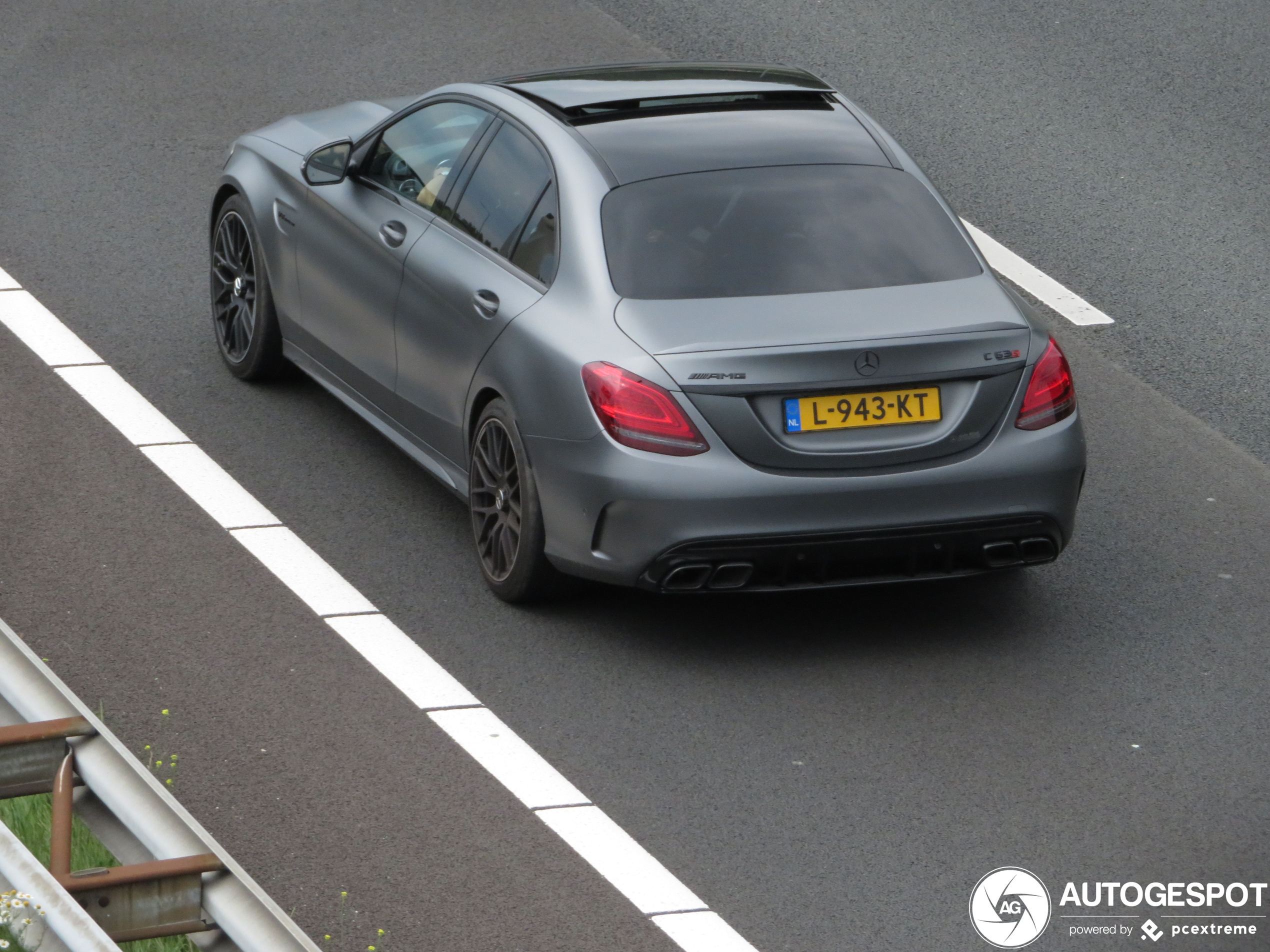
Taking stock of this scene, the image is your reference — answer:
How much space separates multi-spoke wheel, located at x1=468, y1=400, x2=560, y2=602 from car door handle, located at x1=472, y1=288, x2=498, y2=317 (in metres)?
0.32

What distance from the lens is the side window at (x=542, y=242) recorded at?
677cm

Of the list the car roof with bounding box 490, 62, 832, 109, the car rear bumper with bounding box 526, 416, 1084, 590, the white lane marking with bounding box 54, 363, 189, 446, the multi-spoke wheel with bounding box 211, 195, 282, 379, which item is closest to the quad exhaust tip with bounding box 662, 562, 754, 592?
the car rear bumper with bounding box 526, 416, 1084, 590

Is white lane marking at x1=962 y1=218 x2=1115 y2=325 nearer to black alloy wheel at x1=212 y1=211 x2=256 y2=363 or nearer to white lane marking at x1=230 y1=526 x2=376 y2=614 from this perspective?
black alloy wheel at x1=212 y1=211 x2=256 y2=363

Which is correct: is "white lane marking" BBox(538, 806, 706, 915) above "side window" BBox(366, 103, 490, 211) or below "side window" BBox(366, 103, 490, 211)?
below

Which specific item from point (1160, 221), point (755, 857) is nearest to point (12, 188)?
point (1160, 221)

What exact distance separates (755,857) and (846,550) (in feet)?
4.05

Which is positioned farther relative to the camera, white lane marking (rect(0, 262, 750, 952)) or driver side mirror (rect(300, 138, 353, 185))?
driver side mirror (rect(300, 138, 353, 185))

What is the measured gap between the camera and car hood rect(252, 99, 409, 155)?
860cm

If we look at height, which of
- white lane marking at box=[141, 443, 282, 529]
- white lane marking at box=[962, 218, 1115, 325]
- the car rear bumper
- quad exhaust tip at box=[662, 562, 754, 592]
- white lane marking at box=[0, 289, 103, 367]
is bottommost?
white lane marking at box=[0, 289, 103, 367]

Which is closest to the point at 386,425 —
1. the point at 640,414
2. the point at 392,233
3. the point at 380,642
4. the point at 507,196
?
the point at 392,233

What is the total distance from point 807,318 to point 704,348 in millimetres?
372

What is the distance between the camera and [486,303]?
22.6 feet

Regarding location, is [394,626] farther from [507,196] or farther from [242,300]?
[242,300]

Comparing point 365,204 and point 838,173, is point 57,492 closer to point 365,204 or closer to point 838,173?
point 365,204
